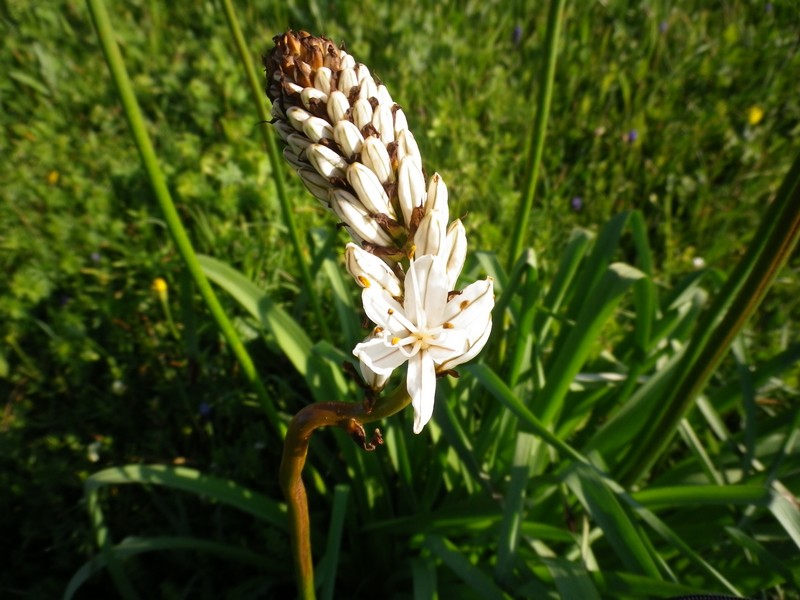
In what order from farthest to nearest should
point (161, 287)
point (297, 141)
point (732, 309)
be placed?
point (161, 287), point (732, 309), point (297, 141)

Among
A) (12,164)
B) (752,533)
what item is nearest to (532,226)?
(752,533)

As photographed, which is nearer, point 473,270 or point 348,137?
point 348,137

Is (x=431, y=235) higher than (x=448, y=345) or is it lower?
higher

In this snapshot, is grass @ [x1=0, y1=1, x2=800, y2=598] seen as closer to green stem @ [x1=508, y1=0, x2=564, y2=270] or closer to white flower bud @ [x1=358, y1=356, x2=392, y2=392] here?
green stem @ [x1=508, y1=0, x2=564, y2=270]

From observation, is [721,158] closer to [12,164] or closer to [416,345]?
[416,345]

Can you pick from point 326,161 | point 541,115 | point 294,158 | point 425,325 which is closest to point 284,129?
point 294,158

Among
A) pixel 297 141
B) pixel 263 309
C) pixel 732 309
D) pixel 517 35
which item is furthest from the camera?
pixel 517 35

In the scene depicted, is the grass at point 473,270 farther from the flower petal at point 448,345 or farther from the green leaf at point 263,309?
the flower petal at point 448,345

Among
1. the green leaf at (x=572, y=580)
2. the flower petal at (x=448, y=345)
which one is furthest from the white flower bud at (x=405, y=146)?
the green leaf at (x=572, y=580)

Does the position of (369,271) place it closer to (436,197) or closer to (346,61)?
(436,197)
